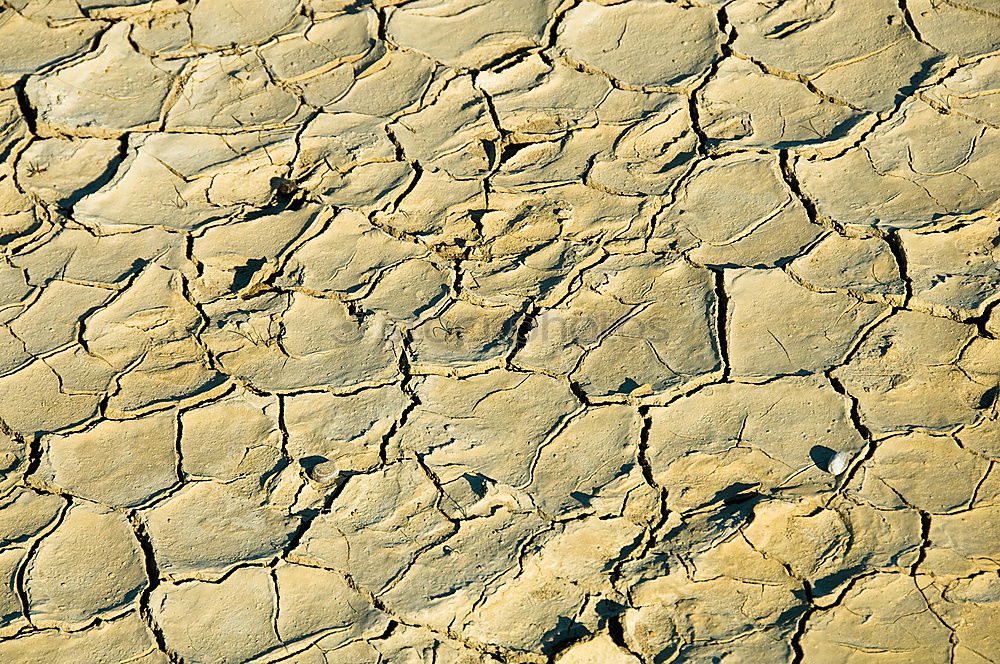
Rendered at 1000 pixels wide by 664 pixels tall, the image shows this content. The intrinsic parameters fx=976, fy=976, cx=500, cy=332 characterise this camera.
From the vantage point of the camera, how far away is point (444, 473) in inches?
97.7

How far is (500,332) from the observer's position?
276cm

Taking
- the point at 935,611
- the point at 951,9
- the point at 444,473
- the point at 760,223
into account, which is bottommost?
the point at 935,611

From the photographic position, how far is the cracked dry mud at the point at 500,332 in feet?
7.46

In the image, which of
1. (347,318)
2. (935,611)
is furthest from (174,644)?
(935,611)

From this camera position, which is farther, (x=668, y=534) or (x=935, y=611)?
(x=668, y=534)

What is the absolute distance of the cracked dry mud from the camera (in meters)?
2.27

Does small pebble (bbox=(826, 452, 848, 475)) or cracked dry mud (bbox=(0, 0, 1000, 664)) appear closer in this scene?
cracked dry mud (bbox=(0, 0, 1000, 664))

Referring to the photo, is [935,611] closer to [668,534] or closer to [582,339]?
[668,534]

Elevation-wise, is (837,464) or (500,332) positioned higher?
(500,332)

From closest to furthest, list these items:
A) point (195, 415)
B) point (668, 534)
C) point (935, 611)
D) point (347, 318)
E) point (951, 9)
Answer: point (935, 611)
point (668, 534)
point (195, 415)
point (347, 318)
point (951, 9)

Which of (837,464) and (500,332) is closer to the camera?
(837,464)

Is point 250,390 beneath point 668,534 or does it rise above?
above

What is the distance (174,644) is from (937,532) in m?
1.80

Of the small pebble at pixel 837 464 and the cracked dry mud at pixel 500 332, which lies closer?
the cracked dry mud at pixel 500 332
